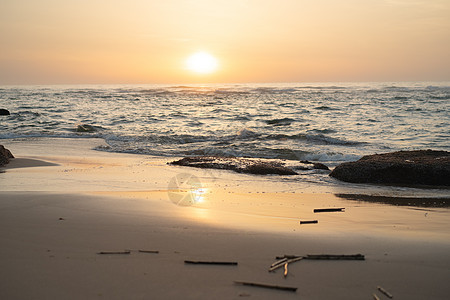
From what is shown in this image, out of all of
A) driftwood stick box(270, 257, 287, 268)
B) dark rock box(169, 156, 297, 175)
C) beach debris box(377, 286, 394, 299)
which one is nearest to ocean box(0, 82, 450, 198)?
dark rock box(169, 156, 297, 175)

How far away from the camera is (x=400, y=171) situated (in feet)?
22.7

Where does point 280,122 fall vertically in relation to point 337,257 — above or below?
below

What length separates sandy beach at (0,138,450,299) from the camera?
232 cm

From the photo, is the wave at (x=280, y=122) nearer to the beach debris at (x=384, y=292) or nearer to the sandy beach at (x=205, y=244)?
the sandy beach at (x=205, y=244)

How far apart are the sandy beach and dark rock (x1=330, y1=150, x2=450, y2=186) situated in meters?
1.76

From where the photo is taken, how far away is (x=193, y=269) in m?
2.54

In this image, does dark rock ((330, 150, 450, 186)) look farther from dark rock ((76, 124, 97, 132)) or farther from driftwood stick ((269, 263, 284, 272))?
dark rock ((76, 124, 97, 132))

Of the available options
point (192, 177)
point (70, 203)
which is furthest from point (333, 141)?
point (70, 203)

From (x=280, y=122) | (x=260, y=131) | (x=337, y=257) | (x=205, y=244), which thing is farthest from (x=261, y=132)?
(x=337, y=257)

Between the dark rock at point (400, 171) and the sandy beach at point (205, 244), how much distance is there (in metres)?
1.76

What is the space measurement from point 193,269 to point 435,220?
3061 millimetres

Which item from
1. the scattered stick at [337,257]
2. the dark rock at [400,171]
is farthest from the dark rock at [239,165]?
the scattered stick at [337,257]

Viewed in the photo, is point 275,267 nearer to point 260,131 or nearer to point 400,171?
point 400,171

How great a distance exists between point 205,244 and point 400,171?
201 inches
